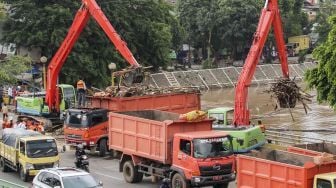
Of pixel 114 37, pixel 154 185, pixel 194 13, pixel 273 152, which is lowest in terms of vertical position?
pixel 154 185

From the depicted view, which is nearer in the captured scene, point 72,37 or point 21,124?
point 21,124

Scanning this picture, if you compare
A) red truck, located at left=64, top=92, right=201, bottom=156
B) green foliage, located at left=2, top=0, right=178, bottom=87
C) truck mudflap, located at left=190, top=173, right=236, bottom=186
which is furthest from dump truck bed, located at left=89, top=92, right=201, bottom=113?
green foliage, located at left=2, top=0, right=178, bottom=87

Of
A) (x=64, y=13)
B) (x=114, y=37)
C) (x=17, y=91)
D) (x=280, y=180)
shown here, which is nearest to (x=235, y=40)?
(x=64, y=13)

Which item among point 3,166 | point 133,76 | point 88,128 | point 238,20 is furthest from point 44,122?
point 238,20

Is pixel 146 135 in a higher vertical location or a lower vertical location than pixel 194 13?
lower

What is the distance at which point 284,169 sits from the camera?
17312mm

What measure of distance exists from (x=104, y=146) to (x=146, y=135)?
22.3 ft

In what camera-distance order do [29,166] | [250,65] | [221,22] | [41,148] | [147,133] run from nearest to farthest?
[147,133] < [29,166] < [41,148] < [250,65] < [221,22]

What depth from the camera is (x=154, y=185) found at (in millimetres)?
23438

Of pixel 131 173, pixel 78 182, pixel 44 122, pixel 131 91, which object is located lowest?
pixel 131 173

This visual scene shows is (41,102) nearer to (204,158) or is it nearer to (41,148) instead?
(41,148)

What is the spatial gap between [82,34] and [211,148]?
1308 inches

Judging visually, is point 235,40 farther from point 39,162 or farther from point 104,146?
point 39,162

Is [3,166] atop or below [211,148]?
below
